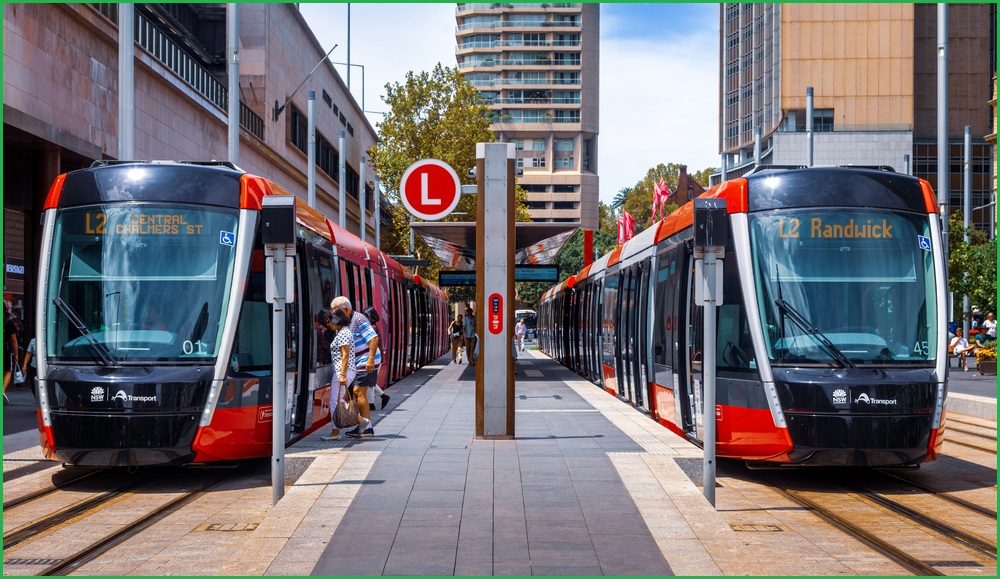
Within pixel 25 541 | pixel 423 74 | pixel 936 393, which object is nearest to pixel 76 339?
pixel 25 541

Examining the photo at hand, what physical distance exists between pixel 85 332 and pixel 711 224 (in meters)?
5.80

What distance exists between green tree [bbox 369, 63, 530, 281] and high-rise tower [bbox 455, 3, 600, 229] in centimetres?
7747

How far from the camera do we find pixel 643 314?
16344 mm

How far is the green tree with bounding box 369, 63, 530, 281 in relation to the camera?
1869 inches

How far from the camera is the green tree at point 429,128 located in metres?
47.5

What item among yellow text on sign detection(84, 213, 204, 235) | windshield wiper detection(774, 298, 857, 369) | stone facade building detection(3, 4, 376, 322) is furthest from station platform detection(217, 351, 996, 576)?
stone facade building detection(3, 4, 376, 322)

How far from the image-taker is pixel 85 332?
34.6 ft

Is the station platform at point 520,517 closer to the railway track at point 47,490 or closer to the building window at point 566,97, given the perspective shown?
the railway track at point 47,490

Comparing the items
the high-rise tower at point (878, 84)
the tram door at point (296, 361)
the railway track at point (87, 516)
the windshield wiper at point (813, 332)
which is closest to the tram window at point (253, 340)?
the tram door at point (296, 361)

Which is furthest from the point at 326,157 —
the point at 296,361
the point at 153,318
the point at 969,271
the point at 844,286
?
the point at 844,286

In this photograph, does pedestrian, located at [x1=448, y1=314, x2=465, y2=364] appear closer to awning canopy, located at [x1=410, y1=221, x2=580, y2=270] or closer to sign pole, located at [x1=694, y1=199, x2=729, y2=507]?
awning canopy, located at [x1=410, y1=221, x2=580, y2=270]

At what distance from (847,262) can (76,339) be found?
7.24 m

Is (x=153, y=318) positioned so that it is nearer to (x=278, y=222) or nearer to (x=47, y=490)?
(x=47, y=490)

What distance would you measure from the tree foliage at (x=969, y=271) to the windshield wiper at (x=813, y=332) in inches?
1028
